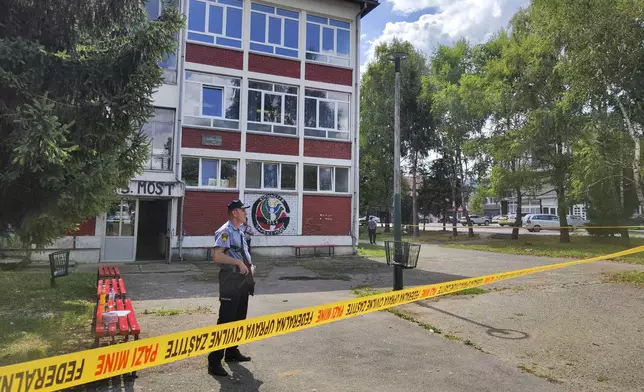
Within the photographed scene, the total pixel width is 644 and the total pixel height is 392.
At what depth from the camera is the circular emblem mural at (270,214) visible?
1797 centimetres

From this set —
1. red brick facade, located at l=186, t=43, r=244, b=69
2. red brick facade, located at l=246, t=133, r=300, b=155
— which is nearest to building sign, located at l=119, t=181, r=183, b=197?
red brick facade, located at l=246, t=133, r=300, b=155

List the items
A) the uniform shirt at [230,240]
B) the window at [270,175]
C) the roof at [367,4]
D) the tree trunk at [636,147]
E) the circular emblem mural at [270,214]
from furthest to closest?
the roof at [367,4], the window at [270,175], the circular emblem mural at [270,214], the tree trunk at [636,147], the uniform shirt at [230,240]

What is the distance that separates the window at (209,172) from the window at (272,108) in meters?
1.86

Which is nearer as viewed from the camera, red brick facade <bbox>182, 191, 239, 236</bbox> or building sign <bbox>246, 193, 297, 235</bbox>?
red brick facade <bbox>182, 191, 239, 236</bbox>

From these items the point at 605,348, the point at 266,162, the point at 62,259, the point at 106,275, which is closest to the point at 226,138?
the point at 266,162

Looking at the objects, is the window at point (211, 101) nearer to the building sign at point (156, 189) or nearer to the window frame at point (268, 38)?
the window frame at point (268, 38)

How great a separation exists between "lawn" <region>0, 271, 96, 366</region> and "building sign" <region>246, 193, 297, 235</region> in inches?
300

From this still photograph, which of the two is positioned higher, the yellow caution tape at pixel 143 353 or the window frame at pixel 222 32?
the window frame at pixel 222 32

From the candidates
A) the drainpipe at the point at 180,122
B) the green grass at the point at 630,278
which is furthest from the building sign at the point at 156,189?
the green grass at the point at 630,278

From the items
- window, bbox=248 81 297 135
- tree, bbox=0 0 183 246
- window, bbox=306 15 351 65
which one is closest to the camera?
tree, bbox=0 0 183 246

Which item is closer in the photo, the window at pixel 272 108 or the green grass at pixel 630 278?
the green grass at pixel 630 278

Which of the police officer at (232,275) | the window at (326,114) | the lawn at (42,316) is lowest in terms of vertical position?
the lawn at (42,316)

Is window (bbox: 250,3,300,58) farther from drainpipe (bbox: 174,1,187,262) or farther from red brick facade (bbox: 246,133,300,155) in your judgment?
red brick facade (bbox: 246,133,300,155)

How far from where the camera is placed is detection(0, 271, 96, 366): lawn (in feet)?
17.7
